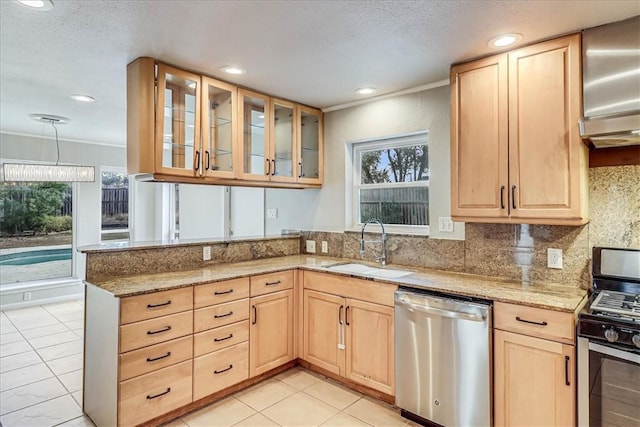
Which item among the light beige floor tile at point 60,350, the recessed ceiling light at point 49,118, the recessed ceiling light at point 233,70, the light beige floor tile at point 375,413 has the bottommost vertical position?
the light beige floor tile at point 375,413

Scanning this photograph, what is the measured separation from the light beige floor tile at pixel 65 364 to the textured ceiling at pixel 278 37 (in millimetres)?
2482

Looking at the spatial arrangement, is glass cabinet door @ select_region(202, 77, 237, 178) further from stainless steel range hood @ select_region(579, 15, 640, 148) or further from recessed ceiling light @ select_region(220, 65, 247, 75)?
stainless steel range hood @ select_region(579, 15, 640, 148)

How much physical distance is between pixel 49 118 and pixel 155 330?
3.55 m

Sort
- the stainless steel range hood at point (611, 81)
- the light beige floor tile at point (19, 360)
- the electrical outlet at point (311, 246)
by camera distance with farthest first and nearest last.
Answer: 1. the electrical outlet at point (311, 246)
2. the light beige floor tile at point (19, 360)
3. the stainless steel range hood at point (611, 81)

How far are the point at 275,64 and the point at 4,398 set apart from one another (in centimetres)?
320

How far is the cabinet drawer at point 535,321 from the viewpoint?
184cm

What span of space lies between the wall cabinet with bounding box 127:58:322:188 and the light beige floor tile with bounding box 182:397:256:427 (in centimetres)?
166

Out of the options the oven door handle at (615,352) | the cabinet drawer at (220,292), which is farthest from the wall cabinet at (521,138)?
the cabinet drawer at (220,292)

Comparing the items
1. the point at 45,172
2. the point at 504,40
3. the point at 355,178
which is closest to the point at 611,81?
the point at 504,40

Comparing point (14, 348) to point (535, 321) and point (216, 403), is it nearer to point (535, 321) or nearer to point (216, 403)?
point (216, 403)

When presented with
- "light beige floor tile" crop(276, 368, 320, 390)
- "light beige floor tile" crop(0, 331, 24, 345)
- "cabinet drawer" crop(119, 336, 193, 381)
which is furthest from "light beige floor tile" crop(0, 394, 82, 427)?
"light beige floor tile" crop(0, 331, 24, 345)

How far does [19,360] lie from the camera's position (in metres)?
3.38

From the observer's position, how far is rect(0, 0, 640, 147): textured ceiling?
1.86 metres

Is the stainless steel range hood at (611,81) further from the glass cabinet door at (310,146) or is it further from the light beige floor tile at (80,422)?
the light beige floor tile at (80,422)
